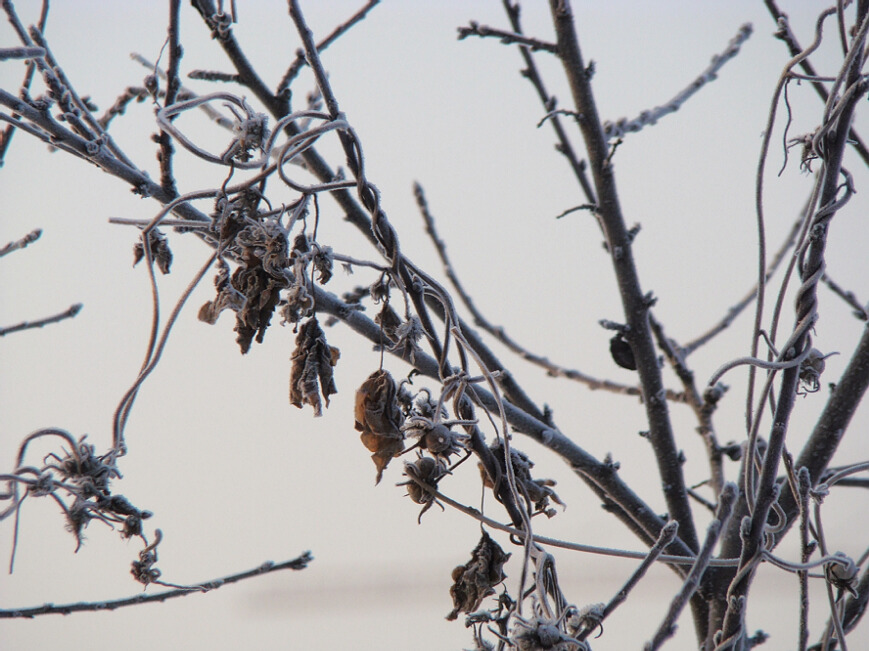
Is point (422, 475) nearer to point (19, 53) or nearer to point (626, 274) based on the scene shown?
point (19, 53)

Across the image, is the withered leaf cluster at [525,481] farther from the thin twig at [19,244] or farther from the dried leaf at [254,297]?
the thin twig at [19,244]

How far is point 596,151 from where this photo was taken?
2.60 ft

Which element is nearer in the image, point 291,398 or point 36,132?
point 291,398

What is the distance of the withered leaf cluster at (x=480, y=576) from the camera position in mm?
405

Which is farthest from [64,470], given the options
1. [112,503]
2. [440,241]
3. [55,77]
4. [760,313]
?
[440,241]

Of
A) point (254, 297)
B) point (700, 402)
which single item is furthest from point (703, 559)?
point (700, 402)

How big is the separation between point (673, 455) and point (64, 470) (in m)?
0.62

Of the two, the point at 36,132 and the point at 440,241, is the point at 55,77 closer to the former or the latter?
the point at 36,132

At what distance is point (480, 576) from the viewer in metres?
0.40

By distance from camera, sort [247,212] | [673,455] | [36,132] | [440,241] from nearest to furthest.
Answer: [247,212], [36,132], [673,455], [440,241]

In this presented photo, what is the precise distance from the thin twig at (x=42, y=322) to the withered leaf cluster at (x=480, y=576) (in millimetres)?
643

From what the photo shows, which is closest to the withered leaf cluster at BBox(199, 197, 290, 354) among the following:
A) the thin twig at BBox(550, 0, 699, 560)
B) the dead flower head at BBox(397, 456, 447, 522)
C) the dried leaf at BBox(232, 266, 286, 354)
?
the dried leaf at BBox(232, 266, 286, 354)

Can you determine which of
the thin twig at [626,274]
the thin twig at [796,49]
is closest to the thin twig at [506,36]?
the thin twig at [626,274]

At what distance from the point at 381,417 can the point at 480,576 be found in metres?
0.12
